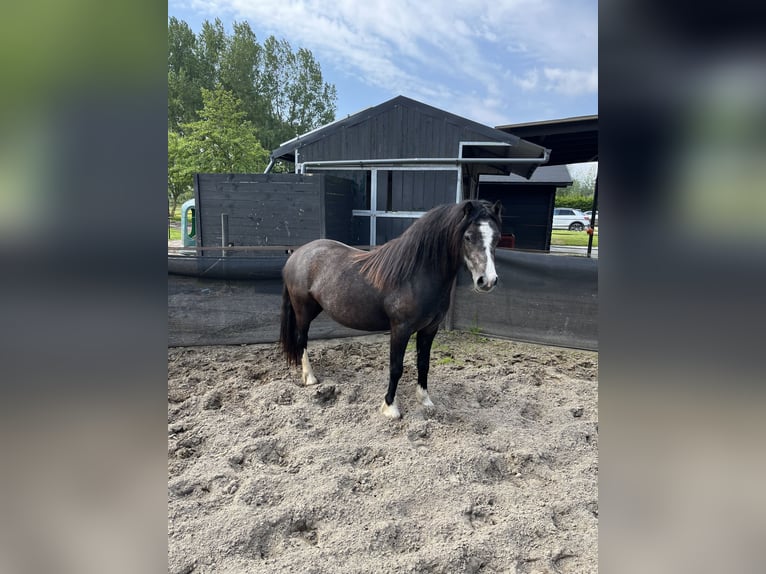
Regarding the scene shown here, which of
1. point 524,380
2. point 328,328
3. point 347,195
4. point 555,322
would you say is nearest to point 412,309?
point 524,380

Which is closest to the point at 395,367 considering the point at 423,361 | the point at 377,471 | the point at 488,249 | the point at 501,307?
the point at 423,361

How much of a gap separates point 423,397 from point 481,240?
3.97ft

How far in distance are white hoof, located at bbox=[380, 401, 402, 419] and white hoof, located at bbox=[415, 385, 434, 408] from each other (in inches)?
9.0

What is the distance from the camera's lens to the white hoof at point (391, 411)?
2.63 m

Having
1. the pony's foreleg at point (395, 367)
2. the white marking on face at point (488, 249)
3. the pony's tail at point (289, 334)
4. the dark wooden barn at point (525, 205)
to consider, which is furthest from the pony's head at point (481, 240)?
the dark wooden barn at point (525, 205)

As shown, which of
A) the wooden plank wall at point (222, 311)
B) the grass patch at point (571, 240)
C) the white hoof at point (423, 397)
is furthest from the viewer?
the grass patch at point (571, 240)

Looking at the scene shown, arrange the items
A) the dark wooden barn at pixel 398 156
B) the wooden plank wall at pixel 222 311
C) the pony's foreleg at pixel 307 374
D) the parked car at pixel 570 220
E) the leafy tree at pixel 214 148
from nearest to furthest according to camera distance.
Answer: the pony's foreleg at pixel 307 374
the wooden plank wall at pixel 222 311
the dark wooden barn at pixel 398 156
the leafy tree at pixel 214 148
the parked car at pixel 570 220

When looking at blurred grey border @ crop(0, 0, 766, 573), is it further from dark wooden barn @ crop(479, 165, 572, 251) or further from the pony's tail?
dark wooden barn @ crop(479, 165, 572, 251)

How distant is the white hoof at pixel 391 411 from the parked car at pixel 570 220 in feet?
86.8

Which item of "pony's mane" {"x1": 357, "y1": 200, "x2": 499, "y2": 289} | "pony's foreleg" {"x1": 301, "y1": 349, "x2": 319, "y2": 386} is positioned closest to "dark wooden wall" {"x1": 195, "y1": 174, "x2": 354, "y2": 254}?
"pony's foreleg" {"x1": 301, "y1": 349, "x2": 319, "y2": 386}

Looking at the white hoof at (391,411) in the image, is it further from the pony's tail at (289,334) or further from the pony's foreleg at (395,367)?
the pony's tail at (289,334)

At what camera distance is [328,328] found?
14.1 ft
